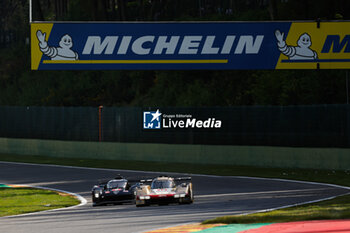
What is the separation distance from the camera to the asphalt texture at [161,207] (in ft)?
50.3

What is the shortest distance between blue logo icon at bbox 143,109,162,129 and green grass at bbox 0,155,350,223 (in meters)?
2.06

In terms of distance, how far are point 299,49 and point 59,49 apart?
1022cm

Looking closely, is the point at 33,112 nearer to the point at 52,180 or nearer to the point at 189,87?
the point at 189,87

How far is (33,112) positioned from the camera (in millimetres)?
42062

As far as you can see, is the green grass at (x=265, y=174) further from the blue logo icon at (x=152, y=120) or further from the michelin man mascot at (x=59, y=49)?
the michelin man mascot at (x=59, y=49)

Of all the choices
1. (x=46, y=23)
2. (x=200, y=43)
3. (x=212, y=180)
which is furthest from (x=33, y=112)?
(x=212, y=180)

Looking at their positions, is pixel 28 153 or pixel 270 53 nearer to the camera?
pixel 270 53

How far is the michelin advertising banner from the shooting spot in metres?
29.7

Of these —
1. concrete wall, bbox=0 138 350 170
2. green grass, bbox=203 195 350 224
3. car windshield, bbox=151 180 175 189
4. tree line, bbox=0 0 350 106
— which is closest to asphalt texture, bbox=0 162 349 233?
car windshield, bbox=151 180 175 189

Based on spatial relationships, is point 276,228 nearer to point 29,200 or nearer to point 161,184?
point 161,184

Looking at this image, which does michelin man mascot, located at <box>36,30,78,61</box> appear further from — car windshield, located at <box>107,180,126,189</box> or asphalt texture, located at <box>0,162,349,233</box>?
car windshield, located at <box>107,180,126,189</box>

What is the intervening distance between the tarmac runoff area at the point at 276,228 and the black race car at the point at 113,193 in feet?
18.5

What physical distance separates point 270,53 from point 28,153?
18487 millimetres

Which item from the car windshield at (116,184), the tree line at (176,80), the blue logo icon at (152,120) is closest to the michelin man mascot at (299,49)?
the tree line at (176,80)
